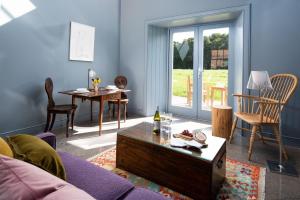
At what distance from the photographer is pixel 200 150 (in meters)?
1.79

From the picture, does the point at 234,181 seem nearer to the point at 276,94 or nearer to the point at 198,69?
the point at 276,94

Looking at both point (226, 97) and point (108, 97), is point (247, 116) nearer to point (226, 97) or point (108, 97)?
point (226, 97)

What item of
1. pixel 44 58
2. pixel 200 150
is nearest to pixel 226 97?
pixel 200 150

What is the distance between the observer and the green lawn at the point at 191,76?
433 cm

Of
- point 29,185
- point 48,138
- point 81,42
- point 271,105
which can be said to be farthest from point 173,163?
point 81,42

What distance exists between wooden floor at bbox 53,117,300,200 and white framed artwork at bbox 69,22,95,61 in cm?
141

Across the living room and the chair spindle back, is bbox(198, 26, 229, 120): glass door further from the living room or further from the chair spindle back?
the chair spindle back

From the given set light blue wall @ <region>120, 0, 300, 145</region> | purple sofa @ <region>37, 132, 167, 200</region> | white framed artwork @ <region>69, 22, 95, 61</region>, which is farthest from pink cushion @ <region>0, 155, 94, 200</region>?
white framed artwork @ <region>69, 22, 95, 61</region>

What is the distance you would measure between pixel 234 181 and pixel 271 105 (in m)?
1.32

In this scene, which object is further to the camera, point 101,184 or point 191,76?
point 191,76

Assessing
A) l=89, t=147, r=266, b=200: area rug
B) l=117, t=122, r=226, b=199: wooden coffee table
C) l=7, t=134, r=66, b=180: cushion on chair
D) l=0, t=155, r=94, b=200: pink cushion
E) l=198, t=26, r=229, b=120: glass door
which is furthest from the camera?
l=198, t=26, r=229, b=120: glass door

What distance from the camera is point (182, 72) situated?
4.80 m

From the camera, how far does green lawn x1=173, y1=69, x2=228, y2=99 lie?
4328 millimetres

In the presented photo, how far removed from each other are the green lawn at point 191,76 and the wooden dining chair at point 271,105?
3.39ft
